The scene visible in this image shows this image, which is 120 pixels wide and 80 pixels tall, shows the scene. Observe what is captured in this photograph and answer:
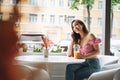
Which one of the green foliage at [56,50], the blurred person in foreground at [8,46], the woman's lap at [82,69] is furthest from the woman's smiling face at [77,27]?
the blurred person in foreground at [8,46]

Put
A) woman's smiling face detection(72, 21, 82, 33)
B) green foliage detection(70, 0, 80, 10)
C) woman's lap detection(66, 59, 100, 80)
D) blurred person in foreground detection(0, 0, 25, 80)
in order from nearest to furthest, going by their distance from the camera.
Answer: blurred person in foreground detection(0, 0, 25, 80) < woman's lap detection(66, 59, 100, 80) < woman's smiling face detection(72, 21, 82, 33) < green foliage detection(70, 0, 80, 10)

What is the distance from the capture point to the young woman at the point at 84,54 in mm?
3691

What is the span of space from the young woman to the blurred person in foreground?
3298 millimetres

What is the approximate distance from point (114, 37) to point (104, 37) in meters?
0.22

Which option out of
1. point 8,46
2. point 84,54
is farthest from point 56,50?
point 8,46

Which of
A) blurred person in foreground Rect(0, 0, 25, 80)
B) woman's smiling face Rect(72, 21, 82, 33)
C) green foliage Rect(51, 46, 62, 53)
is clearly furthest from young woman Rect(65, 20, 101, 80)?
blurred person in foreground Rect(0, 0, 25, 80)

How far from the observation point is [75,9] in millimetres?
4574

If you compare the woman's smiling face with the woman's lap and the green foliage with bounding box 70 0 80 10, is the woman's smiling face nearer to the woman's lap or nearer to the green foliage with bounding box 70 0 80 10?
the woman's lap

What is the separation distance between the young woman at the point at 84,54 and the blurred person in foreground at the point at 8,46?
10.8 feet

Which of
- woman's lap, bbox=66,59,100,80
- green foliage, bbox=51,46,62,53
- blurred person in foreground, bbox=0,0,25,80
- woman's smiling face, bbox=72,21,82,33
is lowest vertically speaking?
woman's lap, bbox=66,59,100,80

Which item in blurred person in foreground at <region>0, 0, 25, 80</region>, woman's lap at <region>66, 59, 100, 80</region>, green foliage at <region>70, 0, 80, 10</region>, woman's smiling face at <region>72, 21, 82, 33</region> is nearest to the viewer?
blurred person in foreground at <region>0, 0, 25, 80</region>

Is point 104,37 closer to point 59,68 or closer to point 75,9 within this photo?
point 75,9

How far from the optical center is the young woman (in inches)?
145

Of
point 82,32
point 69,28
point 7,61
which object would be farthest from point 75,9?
point 7,61
